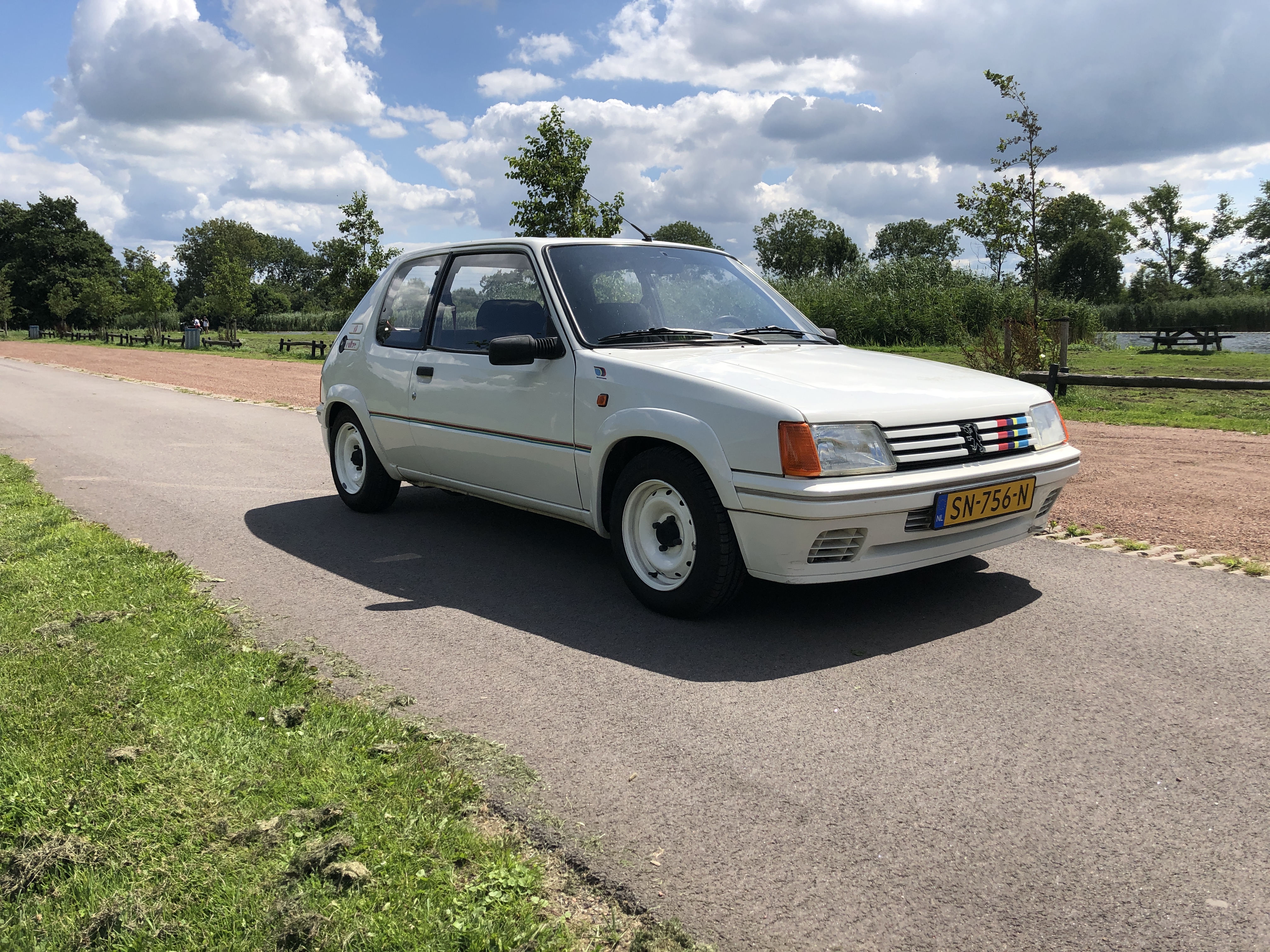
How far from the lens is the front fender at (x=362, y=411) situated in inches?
260

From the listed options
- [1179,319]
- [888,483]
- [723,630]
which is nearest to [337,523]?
[723,630]

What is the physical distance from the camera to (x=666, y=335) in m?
5.05

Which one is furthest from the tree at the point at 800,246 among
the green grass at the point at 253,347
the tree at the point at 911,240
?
the green grass at the point at 253,347

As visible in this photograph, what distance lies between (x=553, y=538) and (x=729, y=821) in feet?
12.0

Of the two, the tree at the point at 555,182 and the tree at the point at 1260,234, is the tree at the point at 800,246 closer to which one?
the tree at the point at 1260,234

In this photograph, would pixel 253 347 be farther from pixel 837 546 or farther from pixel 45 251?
pixel 45 251

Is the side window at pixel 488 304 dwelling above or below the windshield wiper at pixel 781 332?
above

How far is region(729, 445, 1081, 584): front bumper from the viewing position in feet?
12.9

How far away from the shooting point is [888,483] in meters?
3.98

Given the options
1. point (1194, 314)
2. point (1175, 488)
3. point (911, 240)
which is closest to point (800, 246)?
point (911, 240)

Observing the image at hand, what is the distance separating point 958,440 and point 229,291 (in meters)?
55.0

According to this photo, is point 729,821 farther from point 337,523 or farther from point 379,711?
point 337,523

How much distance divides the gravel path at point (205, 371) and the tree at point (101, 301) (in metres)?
20.5

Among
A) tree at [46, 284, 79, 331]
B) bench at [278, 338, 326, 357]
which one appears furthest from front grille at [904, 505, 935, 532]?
tree at [46, 284, 79, 331]
